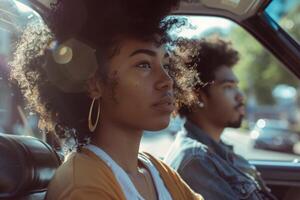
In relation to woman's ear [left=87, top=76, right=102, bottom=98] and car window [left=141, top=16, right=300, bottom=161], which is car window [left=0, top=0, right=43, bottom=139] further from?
car window [left=141, top=16, right=300, bottom=161]

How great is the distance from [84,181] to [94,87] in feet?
1.03

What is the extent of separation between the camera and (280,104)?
44.8 m

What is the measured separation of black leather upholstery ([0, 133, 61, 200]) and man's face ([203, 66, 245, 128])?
55.0 inches

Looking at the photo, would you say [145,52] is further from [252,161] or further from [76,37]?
[252,161]

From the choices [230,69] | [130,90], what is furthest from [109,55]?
[230,69]

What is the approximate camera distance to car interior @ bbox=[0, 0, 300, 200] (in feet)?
5.77

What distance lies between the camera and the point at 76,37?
1.76 meters

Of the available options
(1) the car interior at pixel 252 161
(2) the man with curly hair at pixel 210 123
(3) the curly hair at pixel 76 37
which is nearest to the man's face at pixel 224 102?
(2) the man with curly hair at pixel 210 123

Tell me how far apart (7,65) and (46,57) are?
1.07 ft

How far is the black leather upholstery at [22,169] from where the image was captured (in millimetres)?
1726

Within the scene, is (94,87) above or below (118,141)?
above

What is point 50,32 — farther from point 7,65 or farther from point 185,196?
point 185,196

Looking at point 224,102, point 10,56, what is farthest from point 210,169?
point 10,56

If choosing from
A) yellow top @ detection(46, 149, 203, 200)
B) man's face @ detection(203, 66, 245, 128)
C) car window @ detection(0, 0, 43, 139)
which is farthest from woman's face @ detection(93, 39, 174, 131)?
man's face @ detection(203, 66, 245, 128)
